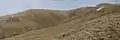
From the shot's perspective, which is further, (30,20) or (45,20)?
(45,20)

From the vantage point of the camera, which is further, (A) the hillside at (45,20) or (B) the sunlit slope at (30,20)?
(B) the sunlit slope at (30,20)

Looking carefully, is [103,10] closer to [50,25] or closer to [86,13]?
[86,13]

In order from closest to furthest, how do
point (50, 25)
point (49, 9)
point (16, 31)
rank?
point (16, 31)
point (50, 25)
point (49, 9)

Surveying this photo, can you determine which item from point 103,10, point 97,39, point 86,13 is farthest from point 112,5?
point 97,39

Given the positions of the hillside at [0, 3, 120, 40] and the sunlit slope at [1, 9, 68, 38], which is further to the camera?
the sunlit slope at [1, 9, 68, 38]

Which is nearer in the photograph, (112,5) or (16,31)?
(16,31)

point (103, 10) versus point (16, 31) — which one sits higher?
point (103, 10)

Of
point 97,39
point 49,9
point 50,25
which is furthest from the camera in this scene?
point 49,9

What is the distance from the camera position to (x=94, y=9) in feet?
29.7

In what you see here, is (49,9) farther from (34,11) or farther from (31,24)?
(31,24)

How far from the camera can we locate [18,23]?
8.51 meters

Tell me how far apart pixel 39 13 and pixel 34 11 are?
0.23 metres

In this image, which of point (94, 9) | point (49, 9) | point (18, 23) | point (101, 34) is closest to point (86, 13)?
point (94, 9)

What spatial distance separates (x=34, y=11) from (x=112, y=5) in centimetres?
326
